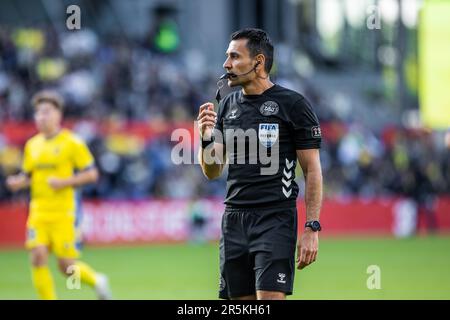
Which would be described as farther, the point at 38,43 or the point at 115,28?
the point at 115,28

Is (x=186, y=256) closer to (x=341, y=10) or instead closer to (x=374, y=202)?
(x=374, y=202)

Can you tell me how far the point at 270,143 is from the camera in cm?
796

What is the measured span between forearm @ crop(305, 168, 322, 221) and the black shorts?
0.51ft

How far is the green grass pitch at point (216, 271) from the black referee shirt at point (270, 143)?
596 centimetres

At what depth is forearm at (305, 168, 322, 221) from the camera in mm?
7875

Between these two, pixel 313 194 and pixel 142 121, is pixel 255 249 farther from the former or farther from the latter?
pixel 142 121

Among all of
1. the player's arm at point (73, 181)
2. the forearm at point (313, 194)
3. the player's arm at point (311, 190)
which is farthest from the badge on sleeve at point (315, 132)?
the player's arm at point (73, 181)

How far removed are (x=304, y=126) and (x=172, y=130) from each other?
19151 mm

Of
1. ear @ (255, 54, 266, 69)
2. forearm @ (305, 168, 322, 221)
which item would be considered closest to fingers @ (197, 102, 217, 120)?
ear @ (255, 54, 266, 69)

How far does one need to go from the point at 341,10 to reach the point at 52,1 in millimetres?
11771

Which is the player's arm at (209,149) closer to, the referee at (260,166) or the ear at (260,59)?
the referee at (260,166)

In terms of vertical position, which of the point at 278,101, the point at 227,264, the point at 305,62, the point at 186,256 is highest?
the point at 305,62

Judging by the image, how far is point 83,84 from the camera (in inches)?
1071
